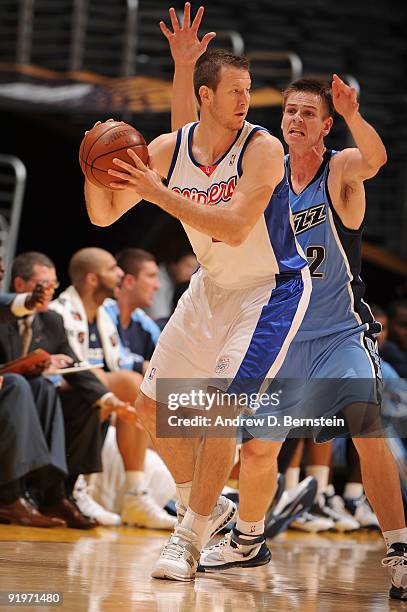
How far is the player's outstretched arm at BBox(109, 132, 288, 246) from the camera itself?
149 inches

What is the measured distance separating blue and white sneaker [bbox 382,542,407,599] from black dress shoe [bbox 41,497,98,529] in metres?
2.41

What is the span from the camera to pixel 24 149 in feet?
37.2

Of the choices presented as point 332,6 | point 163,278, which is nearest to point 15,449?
point 163,278

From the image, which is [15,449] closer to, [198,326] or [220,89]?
[198,326]

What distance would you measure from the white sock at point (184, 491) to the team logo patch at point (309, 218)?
4.12 feet

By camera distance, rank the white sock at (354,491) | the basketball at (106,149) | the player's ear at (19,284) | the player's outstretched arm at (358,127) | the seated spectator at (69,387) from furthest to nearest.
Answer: the white sock at (354,491)
the player's ear at (19,284)
the seated spectator at (69,387)
the player's outstretched arm at (358,127)
the basketball at (106,149)

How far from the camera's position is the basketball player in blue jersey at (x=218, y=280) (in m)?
4.01

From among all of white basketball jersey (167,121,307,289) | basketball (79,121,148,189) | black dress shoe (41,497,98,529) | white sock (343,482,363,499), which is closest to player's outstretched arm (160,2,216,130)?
white basketball jersey (167,121,307,289)

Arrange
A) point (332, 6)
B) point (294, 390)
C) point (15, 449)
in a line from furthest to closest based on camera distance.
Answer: point (332, 6) < point (15, 449) < point (294, 390)

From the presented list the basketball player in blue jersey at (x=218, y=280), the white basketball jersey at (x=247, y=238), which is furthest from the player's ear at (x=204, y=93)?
the white basketball jersey at (x=247, y=238)

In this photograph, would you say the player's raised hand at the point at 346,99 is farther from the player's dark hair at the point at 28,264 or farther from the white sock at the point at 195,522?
the player's dark hair at the point at 28,264

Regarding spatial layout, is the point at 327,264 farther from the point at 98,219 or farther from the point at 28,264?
the point at 28,264

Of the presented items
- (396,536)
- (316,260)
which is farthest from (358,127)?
(396,536)

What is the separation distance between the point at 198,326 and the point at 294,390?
619 mm
